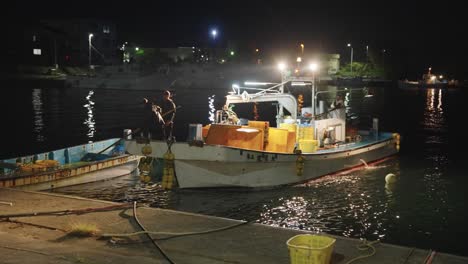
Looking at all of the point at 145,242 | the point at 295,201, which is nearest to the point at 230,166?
the point at 295,201

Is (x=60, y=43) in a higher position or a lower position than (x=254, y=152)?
higher

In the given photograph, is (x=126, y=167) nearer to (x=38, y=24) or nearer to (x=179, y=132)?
(x=179, y=132)

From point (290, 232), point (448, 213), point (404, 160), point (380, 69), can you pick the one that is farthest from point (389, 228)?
point (380, 69)

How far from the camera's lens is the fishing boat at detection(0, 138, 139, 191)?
17.9 meters

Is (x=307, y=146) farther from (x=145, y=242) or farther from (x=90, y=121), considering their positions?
(x=90, y=121)

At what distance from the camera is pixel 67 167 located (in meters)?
19.7

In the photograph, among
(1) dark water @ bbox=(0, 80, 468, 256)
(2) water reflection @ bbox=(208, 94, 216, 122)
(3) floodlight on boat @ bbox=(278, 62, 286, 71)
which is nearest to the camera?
(1) dark water @ bbox=(0, 80, 468, 256)

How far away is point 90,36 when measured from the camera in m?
100

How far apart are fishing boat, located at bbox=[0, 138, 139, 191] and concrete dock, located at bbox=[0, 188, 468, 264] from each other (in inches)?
262

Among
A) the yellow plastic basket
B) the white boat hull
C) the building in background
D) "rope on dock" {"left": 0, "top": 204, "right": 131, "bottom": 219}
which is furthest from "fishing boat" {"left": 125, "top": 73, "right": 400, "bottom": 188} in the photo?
the building in background

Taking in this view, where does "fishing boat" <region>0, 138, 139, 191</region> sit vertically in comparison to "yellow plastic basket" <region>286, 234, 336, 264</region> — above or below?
below

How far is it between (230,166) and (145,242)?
9.66 m

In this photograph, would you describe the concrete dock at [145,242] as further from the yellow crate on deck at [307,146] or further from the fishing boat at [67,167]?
the yellow crate on deck at [307,146]

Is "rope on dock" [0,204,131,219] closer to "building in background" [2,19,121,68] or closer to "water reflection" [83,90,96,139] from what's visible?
"water reflection" [83,90,96,139]
